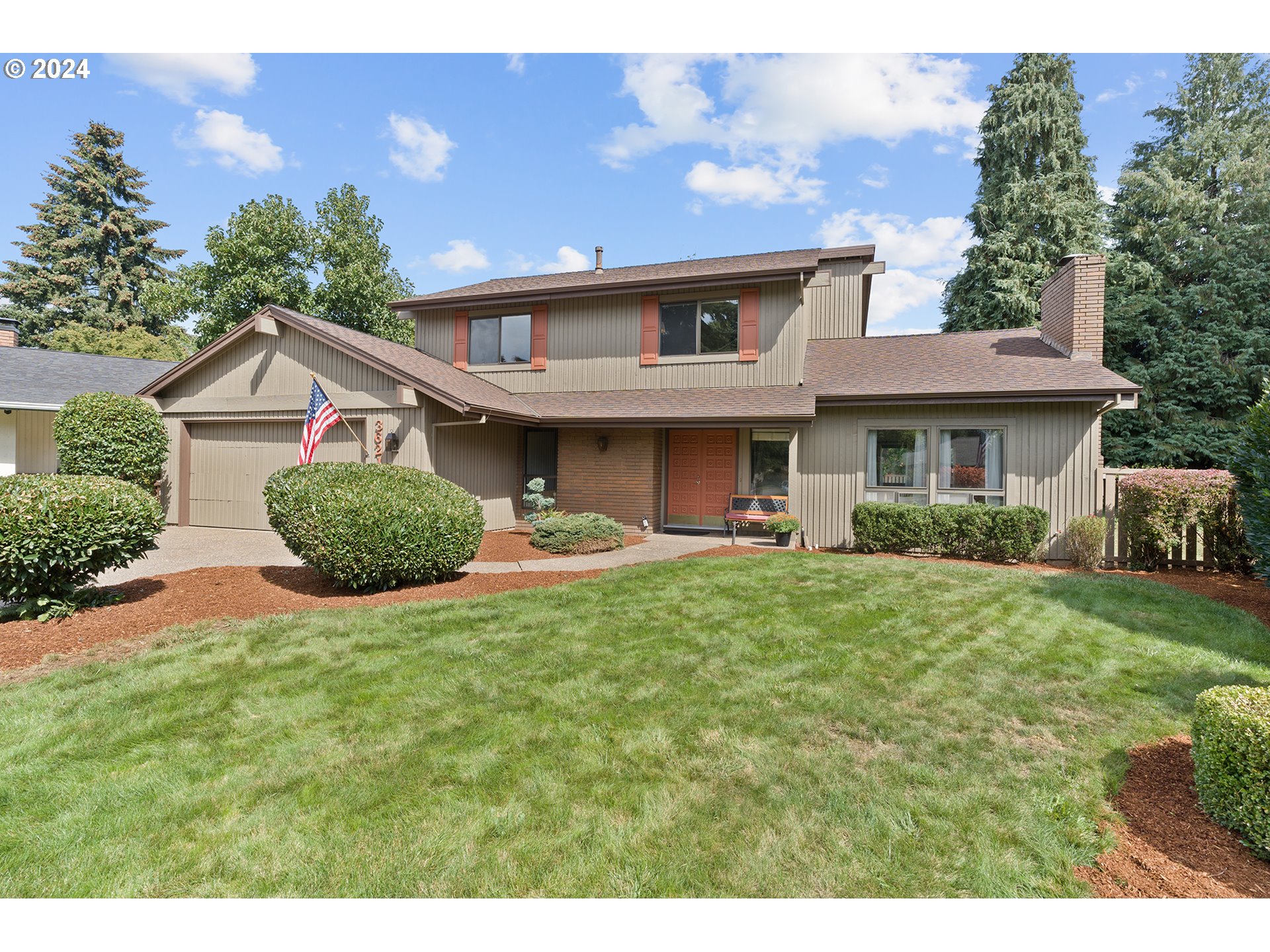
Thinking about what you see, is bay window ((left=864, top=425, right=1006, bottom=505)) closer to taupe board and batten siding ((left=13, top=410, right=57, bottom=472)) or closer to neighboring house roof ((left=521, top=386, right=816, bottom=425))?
neighboring house roof ((left=521, top=386, right=816, bottom=425))

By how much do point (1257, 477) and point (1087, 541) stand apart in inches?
147

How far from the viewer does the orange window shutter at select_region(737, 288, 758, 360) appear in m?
12.4

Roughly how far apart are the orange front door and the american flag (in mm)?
7140

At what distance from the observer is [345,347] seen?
11.6m

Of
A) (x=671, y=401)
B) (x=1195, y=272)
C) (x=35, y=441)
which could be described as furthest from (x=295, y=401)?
(x=1195, y=272)

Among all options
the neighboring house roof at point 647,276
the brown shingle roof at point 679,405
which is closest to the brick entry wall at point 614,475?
the brown shingle roof at point 679,405

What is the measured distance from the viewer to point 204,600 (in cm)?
671

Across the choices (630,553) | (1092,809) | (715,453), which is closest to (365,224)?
(715,453)

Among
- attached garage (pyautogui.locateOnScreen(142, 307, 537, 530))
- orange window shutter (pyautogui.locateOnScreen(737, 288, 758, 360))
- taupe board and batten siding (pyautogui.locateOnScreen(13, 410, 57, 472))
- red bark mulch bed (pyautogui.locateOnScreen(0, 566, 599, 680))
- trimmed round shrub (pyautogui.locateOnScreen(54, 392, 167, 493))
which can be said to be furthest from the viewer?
taupe board and batten siding (pyautogui.locateOnScreen(13, 410, 57, 472))

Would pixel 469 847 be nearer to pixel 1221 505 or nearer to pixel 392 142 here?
pixel 1221 505

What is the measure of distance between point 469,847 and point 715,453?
11.1 m

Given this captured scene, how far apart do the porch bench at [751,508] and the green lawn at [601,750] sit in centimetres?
536

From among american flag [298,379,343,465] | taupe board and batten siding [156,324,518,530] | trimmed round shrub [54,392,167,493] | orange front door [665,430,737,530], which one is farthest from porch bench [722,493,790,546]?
trimmed round shrub [54,392,167,493]

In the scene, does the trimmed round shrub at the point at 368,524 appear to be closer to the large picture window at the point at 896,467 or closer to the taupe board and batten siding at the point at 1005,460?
the taupe board and batten siding at the point at 1005,460
